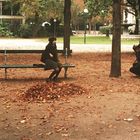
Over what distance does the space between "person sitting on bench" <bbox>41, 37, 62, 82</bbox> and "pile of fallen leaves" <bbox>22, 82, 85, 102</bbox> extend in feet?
6.76

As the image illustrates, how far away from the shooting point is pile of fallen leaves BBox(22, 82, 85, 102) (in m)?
12.4

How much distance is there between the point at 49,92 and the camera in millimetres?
12695

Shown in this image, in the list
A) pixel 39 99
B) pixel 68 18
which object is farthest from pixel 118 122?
pixel 68 18

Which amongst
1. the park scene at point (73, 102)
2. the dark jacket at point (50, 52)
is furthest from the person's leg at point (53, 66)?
the dark jacket at point (50, 52)

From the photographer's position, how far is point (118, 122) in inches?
394

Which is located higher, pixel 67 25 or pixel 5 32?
pixel 67 25

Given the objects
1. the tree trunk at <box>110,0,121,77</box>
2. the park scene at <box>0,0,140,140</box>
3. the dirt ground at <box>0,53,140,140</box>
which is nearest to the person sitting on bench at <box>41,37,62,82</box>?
the park scene at <box>0,0,140,140</box>

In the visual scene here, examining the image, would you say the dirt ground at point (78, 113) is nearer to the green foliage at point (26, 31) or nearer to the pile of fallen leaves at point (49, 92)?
the pile of fallen leaves at point (49, 92)

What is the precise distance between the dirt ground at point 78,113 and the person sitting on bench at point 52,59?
0.41 meters

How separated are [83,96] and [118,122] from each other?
2.91 metres

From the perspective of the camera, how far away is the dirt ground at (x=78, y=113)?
9148mm

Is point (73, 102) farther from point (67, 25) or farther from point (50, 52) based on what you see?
point (67, 25)

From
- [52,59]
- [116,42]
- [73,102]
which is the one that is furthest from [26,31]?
[73,102]

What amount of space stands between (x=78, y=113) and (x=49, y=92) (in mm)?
1999
